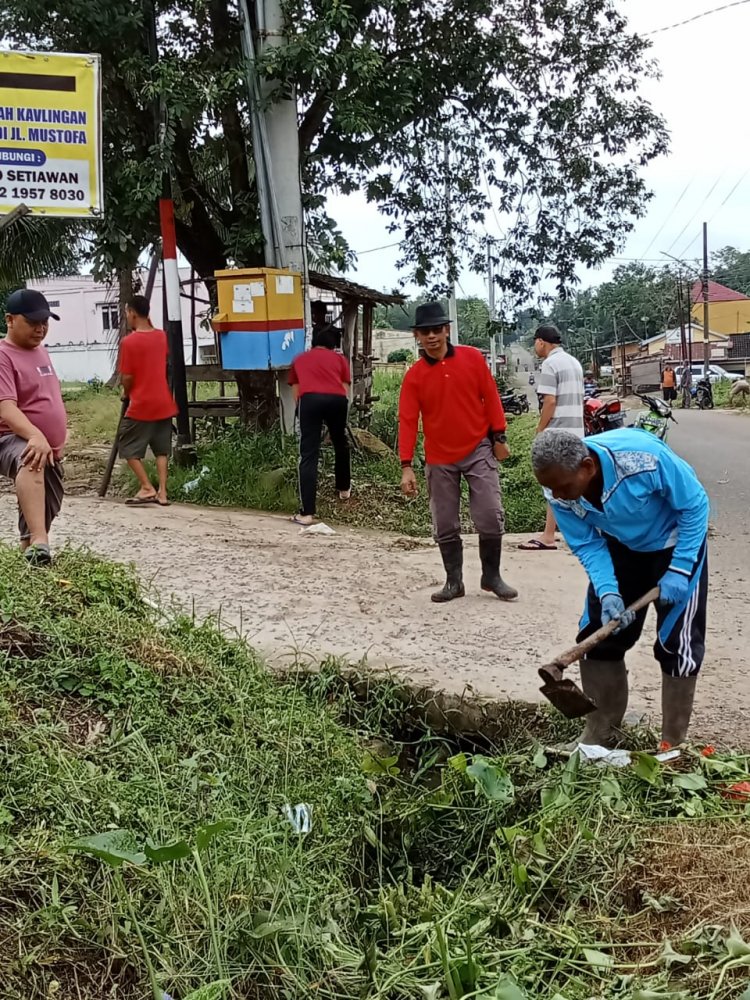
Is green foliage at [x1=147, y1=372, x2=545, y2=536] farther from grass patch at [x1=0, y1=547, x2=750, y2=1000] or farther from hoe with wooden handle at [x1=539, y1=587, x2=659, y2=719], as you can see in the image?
hoe with wooden handle at [x1=539, y1=587, x2=659, y2=719]

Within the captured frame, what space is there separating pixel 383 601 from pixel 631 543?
2.37 metres

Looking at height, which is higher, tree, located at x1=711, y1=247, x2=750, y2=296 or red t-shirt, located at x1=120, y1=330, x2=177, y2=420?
tree, located at x1=711, y1=247, x2=750, y2=296

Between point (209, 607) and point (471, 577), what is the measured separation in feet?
6.18

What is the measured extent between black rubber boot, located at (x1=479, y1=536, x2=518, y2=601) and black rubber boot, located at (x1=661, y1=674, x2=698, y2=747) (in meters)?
2.12

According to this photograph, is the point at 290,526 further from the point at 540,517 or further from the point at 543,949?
the point at 543,949

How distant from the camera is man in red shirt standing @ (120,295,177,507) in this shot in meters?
7.71

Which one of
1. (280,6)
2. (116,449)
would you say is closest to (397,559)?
(116,449)

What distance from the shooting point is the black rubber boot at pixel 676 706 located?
3.33m

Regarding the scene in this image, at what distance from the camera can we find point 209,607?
5.13 meters

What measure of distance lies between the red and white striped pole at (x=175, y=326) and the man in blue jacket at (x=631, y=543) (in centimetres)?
664

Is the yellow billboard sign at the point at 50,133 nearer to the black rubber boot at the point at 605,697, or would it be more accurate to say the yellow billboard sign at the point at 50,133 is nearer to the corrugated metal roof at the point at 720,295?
the black rubber boot at the point at 605,697

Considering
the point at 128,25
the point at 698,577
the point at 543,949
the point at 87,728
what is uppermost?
the point at 128,25

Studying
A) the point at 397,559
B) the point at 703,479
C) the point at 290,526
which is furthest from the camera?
the point at 703,479

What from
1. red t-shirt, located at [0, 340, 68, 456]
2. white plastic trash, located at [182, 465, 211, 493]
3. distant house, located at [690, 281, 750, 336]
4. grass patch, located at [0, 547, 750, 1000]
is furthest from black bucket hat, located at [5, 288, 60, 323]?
distant house, located at [690, 281, 750, 336]
